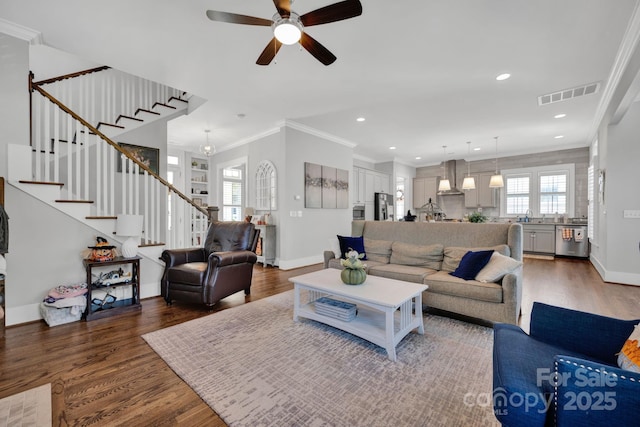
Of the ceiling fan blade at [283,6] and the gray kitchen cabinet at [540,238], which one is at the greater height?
the ceiling fan blade at [283,6]

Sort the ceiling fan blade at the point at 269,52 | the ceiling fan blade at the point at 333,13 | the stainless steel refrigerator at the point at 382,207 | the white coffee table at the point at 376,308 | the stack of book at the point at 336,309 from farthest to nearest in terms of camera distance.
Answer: the stainless steel refrigerator at the point at 382,207
the stack of book at the point at 336,309
the ceiling fan blade at the point at 269,52
the white coffee table at the point at 376,308
the ceiling fan blade at the point at 333,13

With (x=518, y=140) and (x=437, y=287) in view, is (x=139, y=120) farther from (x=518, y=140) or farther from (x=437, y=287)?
(x=518, y=140)

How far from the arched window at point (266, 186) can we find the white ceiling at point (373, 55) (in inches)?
36.5

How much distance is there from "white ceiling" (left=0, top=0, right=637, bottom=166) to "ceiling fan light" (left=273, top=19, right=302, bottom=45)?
55 centimetres

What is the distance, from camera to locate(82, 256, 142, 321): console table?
111 inches

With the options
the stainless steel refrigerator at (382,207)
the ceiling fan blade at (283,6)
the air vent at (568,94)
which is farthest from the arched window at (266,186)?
the air vent at (568,94)

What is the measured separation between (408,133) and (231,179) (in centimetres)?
482

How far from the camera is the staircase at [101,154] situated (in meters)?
3.04

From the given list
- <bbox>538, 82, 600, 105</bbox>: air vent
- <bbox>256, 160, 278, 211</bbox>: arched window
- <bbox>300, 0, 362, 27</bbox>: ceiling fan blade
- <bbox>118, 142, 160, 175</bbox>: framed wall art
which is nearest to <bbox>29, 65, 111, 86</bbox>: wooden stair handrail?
<bbox>118, 142, 160, 175</bbox>: framed wall art

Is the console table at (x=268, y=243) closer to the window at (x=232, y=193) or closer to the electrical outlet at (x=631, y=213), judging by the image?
the window at (x=232, y=193)

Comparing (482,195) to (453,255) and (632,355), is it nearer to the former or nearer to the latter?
(453,255)

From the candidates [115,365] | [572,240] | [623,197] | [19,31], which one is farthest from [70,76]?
[572,240]

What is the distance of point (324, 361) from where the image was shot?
6.68ft

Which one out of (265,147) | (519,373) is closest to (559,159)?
(265,147)
